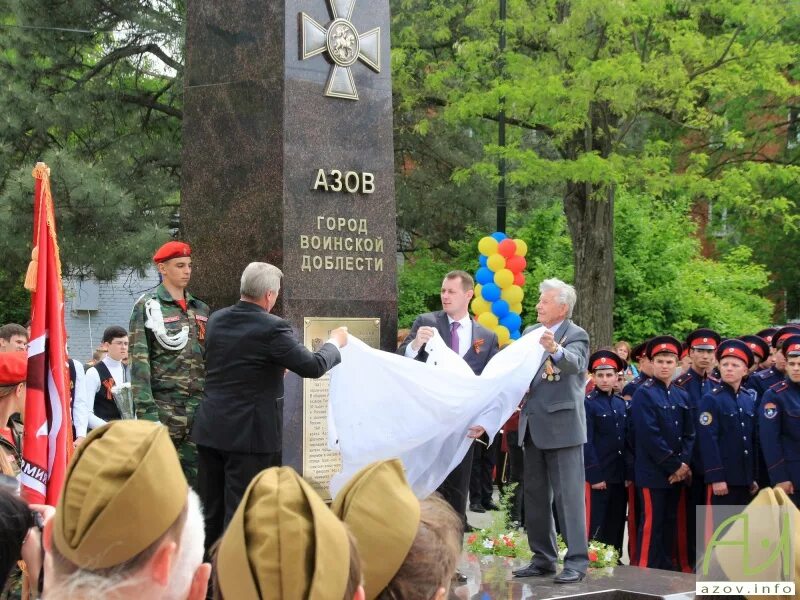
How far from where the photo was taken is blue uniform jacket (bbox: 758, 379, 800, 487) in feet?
29.0

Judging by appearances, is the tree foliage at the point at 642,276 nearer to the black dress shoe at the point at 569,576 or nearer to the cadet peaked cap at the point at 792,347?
the cadet peaked cap at the point at 792,347

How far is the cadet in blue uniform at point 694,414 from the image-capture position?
1003cm

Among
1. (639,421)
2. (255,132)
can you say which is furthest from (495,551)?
(255,132)

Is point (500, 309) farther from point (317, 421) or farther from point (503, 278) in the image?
point (317, 421)

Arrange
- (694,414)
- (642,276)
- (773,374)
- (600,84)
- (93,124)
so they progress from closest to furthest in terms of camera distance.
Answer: (694,414) < (773,374) < (600,84) < (93,124) < (642,276)

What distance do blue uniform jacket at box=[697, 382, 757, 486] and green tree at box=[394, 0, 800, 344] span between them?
335 inches

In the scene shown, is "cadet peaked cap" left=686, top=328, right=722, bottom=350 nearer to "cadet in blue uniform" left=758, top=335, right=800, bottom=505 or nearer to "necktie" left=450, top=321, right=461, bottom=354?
"cadet in blue uniform" left=758, top=335, right=800, bottom=505

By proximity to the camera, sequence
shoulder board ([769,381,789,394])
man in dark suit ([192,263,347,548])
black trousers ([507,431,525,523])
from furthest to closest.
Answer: black trousers ([507,431,525,523]) → shoulder board ([769,381,789,394]) → man in dark suit ([192,263,347,548])

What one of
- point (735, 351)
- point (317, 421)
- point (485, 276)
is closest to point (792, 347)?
point (735, 351)

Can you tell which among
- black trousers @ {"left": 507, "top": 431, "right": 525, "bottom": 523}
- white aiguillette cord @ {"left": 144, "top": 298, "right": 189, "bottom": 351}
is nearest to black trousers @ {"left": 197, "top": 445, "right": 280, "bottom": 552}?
white aiguillette cord @ {"left": 144, "top": 298, "right": 189, "bottom": 351}

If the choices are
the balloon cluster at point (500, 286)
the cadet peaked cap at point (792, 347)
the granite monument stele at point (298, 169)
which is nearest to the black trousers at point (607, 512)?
the cadet peaked cap at point (792, 347)

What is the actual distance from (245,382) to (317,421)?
1.63 m

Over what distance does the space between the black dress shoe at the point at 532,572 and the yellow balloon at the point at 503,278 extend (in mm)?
8909

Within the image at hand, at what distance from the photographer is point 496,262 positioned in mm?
16734
